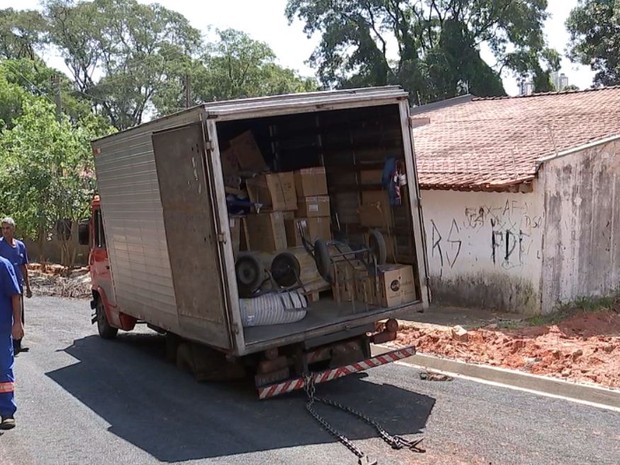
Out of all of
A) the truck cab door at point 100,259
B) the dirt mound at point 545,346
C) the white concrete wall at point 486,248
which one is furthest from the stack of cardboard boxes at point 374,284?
the truck cab door at point 100,259

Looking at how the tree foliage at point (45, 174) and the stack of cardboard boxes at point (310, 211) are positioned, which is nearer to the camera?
the stack of cardboard boxes at point (310, 211)

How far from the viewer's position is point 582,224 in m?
11.9

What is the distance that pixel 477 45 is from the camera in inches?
1353

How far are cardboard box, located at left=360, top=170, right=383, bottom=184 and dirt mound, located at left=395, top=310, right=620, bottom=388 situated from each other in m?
2.29

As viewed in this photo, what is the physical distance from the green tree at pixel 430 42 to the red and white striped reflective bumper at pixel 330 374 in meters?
26.3

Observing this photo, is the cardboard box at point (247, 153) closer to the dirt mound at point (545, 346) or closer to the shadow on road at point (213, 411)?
the shadow on road at point (213, 411)

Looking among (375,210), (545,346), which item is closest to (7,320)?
(375,210)

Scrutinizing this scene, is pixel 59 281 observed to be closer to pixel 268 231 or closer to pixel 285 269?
pixel 268 231

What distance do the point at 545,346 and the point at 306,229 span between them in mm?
3273

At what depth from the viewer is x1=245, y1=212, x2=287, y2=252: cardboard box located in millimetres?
8984

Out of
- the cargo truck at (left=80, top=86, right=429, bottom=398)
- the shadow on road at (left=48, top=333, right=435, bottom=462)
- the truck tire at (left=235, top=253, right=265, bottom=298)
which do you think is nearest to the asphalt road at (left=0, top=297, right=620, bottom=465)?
the shadow on road at (left=48, top=333, right=435, bottom=462)

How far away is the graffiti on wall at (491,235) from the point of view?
11.6m

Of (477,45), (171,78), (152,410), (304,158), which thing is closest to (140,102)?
(171,78)

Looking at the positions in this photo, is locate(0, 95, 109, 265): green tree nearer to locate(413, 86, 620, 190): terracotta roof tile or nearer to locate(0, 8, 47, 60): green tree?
locate(413, 86, 620, 190): terracotta roof tile
